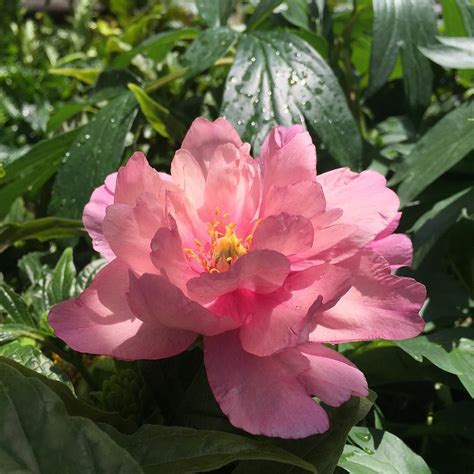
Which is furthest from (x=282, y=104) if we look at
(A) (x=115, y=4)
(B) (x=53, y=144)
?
(A) (x=115, y=4)

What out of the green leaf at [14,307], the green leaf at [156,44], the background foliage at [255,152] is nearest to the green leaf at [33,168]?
the background foliage at [255,152]

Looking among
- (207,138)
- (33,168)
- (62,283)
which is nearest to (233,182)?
(207,138)

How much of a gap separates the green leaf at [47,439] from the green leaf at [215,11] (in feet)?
2.31

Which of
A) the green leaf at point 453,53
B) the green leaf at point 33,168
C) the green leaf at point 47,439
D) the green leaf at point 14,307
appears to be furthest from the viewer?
the green leaf at point 33,168

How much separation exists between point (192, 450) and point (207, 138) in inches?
10.0

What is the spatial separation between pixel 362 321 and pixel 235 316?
89mm

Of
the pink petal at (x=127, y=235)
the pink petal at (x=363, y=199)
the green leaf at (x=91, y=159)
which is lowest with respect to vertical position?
the green leaf at (x=91, y=159)

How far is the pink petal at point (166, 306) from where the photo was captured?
449mm

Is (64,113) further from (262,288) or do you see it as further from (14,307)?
(262,288)

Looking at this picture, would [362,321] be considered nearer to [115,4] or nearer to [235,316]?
[235,316]

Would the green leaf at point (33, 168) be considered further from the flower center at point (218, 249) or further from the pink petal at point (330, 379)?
the pink petal at point (330, 379)

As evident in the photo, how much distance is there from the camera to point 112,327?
493 mm

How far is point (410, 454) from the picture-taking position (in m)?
0.58

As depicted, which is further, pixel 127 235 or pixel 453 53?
pixel 453 53
